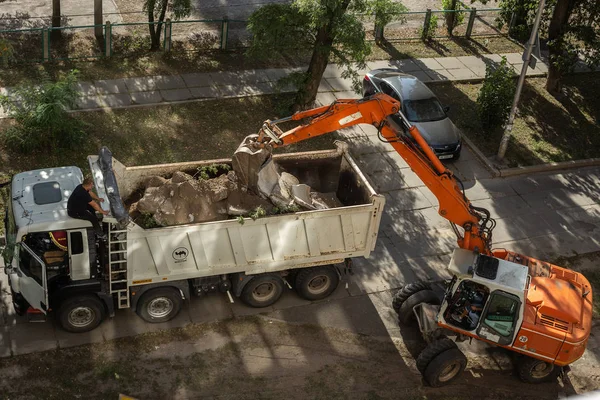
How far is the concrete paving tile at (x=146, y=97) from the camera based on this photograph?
1972 cm

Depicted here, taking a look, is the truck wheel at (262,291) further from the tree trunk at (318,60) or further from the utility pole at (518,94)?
the utility pole at (518,94)

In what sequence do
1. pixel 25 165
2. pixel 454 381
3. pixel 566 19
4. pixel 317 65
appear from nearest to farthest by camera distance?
pixel 454 381
pixel 25 165
pixel 317 65
pixel 566 19

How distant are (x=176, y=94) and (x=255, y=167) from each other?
7793 mm

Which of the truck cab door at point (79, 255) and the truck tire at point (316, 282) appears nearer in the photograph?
the truck cab door at point (79, 255)

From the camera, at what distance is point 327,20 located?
17.7 meters

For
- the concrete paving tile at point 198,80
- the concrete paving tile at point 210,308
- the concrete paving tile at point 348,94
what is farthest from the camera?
the concrete paving tile at point 348,94

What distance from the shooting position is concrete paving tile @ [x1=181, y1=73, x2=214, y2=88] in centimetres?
2089

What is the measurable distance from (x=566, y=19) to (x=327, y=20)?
343 inches

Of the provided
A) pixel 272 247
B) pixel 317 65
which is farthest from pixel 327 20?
pixel 272 247

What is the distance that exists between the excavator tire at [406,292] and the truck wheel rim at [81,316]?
18.6ft

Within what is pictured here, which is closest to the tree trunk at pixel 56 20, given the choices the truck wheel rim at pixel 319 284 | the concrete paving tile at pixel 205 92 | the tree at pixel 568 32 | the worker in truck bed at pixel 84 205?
the concrete paving tile at pixel 205 92

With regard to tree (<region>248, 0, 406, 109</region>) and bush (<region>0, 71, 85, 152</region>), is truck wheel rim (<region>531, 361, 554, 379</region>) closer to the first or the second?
tree (<region>248, 0, 406, 109</region>)

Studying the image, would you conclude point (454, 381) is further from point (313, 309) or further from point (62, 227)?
point (62, 227)

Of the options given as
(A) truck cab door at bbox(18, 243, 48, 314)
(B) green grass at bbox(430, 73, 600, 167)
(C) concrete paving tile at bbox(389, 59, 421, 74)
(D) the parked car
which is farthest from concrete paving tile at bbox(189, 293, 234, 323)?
(C) concrete paving tile at bbox(389, 59, 421, 74)
